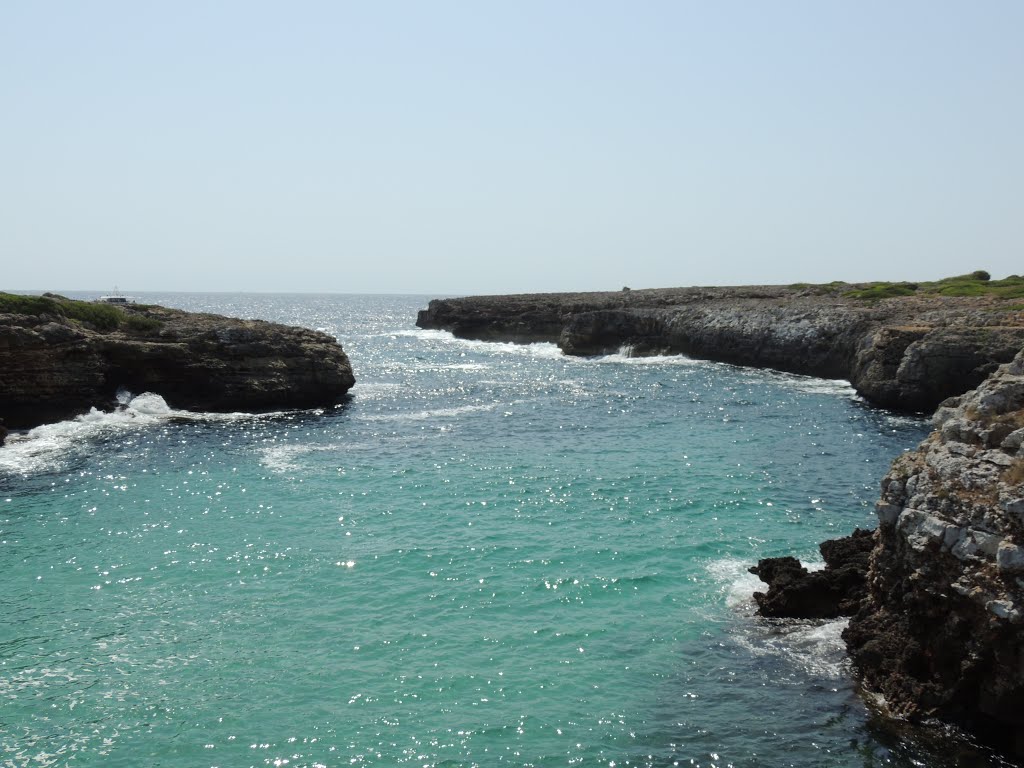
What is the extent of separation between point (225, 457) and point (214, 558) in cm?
1471

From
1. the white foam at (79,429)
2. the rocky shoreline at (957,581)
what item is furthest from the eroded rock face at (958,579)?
the white foam at (79,429)

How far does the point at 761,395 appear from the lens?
5631cm

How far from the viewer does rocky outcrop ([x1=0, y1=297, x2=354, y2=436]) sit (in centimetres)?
4138

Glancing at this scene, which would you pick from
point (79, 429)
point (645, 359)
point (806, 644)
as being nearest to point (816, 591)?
point (806, 644)

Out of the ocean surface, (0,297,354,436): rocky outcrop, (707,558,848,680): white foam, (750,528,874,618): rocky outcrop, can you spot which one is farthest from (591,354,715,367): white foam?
(707,558,848,680): white foam

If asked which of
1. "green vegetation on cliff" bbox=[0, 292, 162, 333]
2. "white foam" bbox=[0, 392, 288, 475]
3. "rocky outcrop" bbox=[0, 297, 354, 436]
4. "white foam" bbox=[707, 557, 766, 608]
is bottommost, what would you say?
"white foam" bbox=[0, 392, 288, 475]

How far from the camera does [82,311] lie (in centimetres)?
4766

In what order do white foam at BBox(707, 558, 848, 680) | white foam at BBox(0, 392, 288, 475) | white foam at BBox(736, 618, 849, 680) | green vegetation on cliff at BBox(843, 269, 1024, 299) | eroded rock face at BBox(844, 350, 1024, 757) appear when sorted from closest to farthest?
eroded rock face at BBox(844, 350, 1024, 757)
white foam at BBox(736, 618, 849, 680)
white foam at BBox(707, 558, 848, 680)
white foam at BBox(0, 392, 288, 475)
green vegetation on cliff at BBox(843, 269, 1024, 299)

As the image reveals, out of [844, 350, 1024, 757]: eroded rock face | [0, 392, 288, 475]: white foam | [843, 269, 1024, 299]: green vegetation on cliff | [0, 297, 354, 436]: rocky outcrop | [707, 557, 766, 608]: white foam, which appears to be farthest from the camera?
[843, 269, 1024, 299]: green vegetation on cliff

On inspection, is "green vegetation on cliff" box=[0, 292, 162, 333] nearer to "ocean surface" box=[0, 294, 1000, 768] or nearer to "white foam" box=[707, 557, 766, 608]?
"ocean surface" box=[0, 294, 1000, 768]

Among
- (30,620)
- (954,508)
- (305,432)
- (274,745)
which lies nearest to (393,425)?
(305,432)

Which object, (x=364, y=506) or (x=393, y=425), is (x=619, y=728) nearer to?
(x=364, y=506)

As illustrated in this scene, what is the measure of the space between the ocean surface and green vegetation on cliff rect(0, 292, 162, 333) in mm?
7855

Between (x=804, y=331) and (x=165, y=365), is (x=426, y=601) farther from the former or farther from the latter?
(x=804, y=331)
